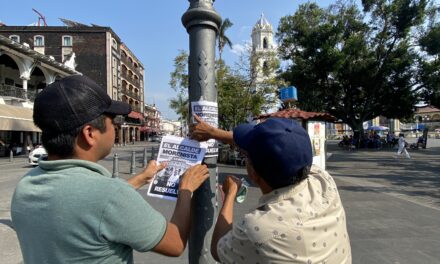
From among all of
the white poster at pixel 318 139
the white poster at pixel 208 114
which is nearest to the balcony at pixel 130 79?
the white poster at pixel 318 139

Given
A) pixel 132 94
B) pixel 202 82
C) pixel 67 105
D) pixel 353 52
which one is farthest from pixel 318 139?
pixel 132 94

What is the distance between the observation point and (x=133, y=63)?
7838 centimetres

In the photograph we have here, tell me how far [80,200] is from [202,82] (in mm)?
1231

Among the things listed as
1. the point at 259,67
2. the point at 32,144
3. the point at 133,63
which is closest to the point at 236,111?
the point at 259,67

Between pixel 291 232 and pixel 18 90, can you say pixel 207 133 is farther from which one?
pixel 18 90

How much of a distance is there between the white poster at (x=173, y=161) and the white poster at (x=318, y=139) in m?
9.69

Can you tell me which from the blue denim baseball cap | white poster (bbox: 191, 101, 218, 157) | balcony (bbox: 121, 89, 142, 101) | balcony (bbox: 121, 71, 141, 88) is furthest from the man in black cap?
balcony (bbox: 121, 71, 141, 88)

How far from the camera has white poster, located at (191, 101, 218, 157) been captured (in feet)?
7.64

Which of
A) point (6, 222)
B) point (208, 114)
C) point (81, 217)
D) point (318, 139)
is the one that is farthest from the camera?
point (318, 139)

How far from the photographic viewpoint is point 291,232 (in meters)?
1.48

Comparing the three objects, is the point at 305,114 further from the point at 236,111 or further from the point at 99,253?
the point at 236,111

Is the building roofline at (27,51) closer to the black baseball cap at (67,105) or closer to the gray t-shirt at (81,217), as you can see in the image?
the black baseball cap at (67,105)

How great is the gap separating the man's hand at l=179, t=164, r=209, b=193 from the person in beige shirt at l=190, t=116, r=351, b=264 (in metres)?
0.31

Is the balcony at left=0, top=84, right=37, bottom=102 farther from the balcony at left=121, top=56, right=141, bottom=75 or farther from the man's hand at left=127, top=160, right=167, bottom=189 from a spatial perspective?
the balcony at left=121, top=56, right=141, bottom=75
